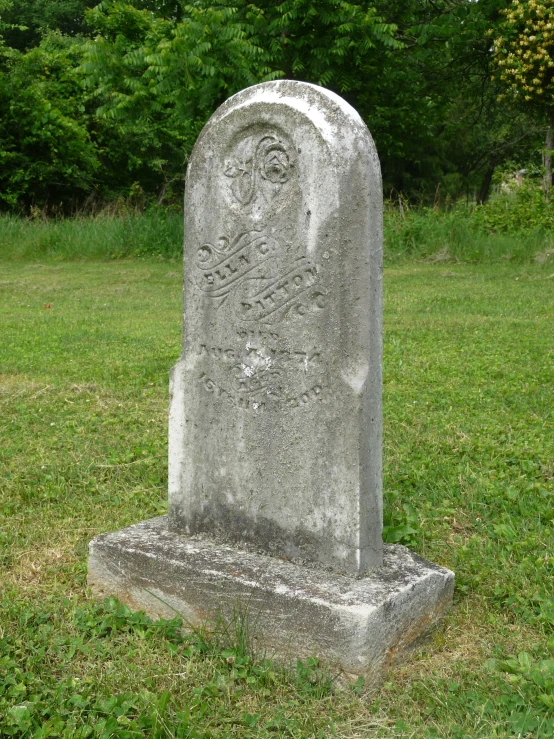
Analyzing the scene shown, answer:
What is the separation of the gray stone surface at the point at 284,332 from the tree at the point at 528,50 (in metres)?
13.7

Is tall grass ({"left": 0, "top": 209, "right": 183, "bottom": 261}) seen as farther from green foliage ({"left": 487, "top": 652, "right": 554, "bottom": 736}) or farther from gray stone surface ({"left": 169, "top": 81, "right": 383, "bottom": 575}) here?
green foliage ({"left": 487, "top": 652, "right": 554, "bottom": 736})

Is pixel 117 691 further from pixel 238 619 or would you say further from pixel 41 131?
pixel 41 131

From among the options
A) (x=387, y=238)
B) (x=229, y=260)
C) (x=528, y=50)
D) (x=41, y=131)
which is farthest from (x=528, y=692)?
(x=41, y=131)

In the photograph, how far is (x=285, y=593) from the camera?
3.02 meters

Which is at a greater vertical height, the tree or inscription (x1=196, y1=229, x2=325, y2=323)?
the tree

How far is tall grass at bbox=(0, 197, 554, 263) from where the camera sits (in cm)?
1456

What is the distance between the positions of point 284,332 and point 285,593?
3.08 ft

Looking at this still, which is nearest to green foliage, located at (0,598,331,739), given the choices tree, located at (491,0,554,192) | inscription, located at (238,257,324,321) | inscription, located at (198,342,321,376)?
inscription, located at (198,342,321,376)

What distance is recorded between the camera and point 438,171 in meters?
29.5

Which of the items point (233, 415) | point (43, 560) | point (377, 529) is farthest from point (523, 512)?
point (43, 560)

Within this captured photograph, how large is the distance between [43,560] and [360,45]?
14.4 meters

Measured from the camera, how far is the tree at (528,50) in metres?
15.3

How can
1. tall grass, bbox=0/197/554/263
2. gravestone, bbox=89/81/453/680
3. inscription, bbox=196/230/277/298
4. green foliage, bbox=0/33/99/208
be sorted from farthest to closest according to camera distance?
green foliage, bbox=0/33/99/208
tall grass, bbox=0/197/554/263
inscription, bbox=196/230/277/298
gravestone, bbox=89/81/453/680

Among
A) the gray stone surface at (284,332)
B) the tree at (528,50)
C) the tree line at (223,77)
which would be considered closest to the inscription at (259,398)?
Result: the gray stone surface at (284,332)
